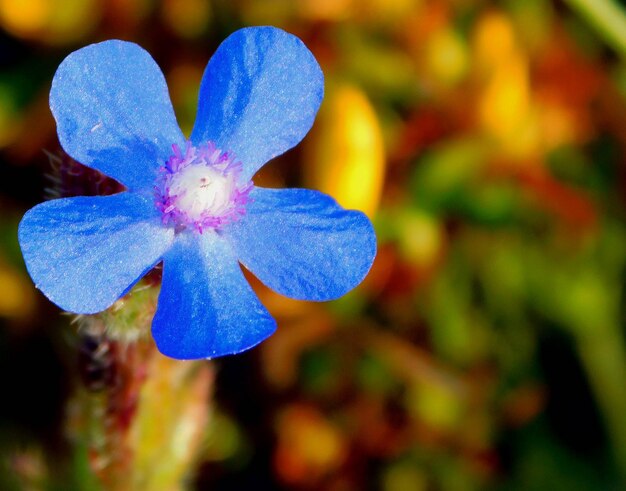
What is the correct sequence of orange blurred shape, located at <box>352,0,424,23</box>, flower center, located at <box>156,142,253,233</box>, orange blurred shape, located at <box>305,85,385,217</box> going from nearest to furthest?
flower center, located at <box>156,142,253,233</box>
orange blurred shape, located at <box>305,85,385,217</box>
orange blurred shape, located at <box>352,0,424,23</box>

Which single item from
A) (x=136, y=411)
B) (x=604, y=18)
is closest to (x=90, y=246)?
(x=136, y=411)

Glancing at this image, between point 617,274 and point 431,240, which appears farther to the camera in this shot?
point 617,274

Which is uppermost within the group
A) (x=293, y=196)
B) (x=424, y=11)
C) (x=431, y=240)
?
(x=293, y=196)

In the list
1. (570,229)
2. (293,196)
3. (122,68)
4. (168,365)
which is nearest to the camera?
(122,68)

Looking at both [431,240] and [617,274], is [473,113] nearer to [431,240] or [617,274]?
[431,240]

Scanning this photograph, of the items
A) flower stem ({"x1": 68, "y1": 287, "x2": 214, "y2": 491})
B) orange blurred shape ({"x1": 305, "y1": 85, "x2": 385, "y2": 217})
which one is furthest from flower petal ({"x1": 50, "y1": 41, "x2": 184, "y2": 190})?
orange blurred shape ({"x1": 305, "y1": 85, "x2": 385, "y2": 217})

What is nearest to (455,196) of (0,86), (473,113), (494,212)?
(494,212)

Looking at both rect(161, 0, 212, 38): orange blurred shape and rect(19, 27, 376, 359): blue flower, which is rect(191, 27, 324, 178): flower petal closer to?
rect(19, 27, 376, 359): blue flower
